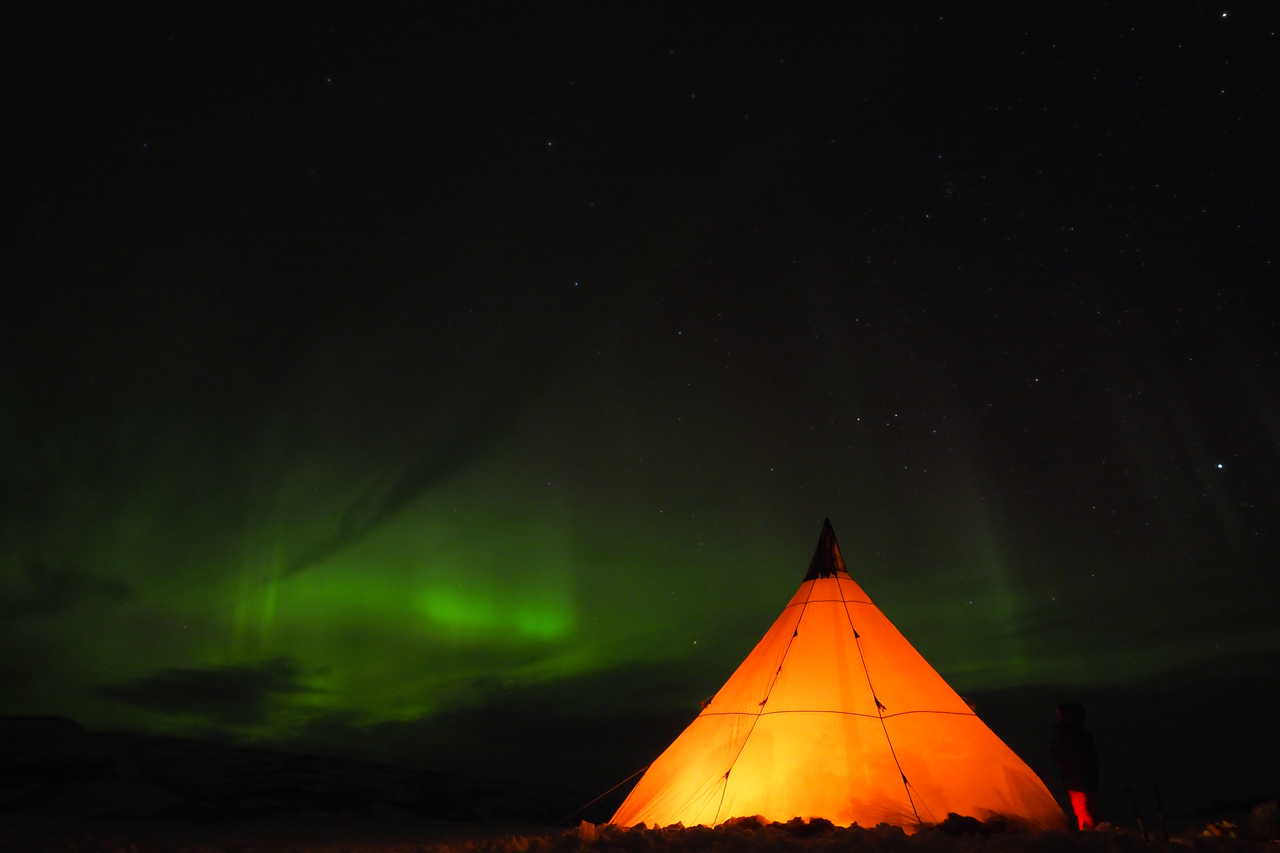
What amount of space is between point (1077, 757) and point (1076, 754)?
1.0 inches

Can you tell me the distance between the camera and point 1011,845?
6.33 metres

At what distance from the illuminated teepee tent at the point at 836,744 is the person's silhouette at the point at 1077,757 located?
0.54m

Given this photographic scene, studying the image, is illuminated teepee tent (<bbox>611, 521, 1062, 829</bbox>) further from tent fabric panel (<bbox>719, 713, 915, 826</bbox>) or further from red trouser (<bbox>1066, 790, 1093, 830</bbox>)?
red trouser (<bbox>1066, 790, 1093, 830</bbox>)

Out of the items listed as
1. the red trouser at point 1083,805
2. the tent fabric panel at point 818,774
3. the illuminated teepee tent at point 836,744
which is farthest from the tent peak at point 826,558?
the red trouser at point 1083,805

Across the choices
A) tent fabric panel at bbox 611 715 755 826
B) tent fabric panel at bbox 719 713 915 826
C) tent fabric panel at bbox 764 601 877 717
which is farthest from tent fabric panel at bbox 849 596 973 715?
tent fabric panel at bbox 611 715 755 826

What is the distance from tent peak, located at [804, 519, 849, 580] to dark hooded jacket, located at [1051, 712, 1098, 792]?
3114 mm

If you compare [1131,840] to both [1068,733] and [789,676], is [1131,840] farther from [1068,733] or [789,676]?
[789,676]

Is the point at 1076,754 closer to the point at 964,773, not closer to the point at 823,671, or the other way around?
the point at 964,773

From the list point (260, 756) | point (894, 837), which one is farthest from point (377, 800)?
point (894, 837)

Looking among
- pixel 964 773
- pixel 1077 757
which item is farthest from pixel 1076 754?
pixel 964 773

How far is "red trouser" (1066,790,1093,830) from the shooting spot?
27.7ft

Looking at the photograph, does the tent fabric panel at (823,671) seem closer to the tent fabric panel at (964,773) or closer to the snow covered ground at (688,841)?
the tent fabric panel at (964,773)

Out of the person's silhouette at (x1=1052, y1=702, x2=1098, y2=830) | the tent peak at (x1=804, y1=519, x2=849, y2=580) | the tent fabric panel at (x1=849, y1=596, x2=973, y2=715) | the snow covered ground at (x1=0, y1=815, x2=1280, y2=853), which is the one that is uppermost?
the tent peak at (x1=804, y1=519, x2=849, y2=580)

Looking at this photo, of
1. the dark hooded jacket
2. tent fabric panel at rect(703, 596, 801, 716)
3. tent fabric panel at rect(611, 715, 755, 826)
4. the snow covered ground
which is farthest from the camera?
tent fabric panel at rect(703, 596, 801, 716)
